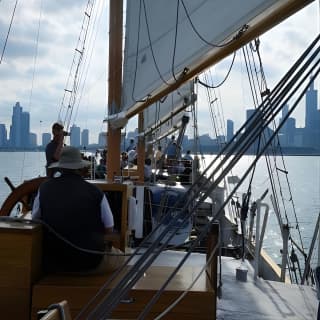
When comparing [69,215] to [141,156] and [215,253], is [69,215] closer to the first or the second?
[215,253]

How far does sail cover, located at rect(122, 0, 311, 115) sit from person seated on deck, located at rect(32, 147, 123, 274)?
4.46 feet

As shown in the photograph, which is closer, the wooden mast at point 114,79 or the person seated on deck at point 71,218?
the person seated on deck at point 71,218

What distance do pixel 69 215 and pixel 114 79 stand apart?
3.71 metres

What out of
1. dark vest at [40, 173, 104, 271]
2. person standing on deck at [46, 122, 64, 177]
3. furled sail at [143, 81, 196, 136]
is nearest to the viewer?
dark vest at [40, 173, 104, 271]

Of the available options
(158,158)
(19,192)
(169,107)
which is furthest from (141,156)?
(158,158)

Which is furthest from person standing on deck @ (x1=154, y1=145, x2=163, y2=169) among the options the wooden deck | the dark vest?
the wooden deck

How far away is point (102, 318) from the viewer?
2053 mm

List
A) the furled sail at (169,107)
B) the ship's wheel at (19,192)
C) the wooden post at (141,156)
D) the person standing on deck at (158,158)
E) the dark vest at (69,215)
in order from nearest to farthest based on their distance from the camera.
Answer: the dark vest at (69,215) → the ship's wheel at (19,192) → the furled sail at (169,107) → the wooden post at (141,156) → the person standing on deck at (158,158)

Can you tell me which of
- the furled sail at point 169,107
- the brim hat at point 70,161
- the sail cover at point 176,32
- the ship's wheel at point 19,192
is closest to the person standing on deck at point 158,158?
the furled sail at point 169,107

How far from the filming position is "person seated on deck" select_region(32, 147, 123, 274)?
10.9 feet

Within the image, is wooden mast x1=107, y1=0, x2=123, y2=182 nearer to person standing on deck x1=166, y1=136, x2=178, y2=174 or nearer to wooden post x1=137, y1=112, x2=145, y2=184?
wooden post x1=137, y1=112, x2=145, y2=184

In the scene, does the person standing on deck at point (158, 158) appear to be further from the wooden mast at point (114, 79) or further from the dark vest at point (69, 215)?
the dark vest at point (69, 215)

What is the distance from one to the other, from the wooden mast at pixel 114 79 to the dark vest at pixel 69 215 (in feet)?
10.2

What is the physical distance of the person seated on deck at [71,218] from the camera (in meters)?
3.33
